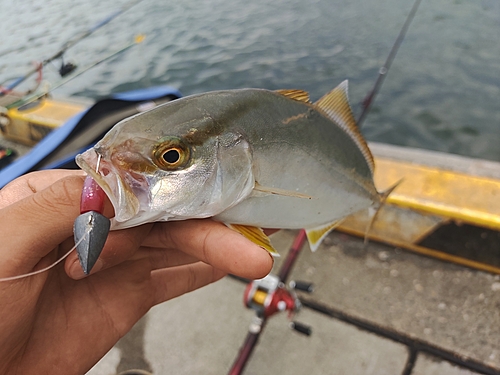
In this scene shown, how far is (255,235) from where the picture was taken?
1.45 m

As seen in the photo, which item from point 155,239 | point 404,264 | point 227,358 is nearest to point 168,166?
point 155,239

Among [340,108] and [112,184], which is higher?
[112,184]

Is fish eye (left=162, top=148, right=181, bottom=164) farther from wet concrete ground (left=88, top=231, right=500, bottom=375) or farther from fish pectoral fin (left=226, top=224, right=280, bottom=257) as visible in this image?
wet concrete ground (left=88, top=231, right=500, bottom=375)

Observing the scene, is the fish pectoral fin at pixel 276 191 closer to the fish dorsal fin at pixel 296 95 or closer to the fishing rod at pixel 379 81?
the fish dorsal fin at pixel 296 95

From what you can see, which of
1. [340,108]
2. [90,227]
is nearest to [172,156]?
[90,227]

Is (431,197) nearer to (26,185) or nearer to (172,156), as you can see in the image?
(172,156)

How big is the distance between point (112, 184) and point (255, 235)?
58 centimetres

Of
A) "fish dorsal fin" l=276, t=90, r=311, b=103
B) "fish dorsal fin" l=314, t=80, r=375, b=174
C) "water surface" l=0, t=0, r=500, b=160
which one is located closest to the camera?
"fish dorsal fin" l=276, t=90, r=311, b=103

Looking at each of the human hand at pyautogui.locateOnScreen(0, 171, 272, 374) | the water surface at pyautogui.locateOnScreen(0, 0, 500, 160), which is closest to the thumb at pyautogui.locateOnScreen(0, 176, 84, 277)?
the human hand at pyautogui.locateOnScreen(0, 171, 272, 374)

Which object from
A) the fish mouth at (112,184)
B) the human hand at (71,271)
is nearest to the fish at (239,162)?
the fish mouth at (112,184)

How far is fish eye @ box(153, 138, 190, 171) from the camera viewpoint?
118 cm

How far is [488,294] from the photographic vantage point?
266 cm

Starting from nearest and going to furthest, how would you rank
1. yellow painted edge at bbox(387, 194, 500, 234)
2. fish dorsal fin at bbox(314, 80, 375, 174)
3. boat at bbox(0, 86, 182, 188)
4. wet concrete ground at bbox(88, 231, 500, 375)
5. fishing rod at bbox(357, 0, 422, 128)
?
fish dorsal fin at bbox(314, 80, 375, 174)
wet concrete ground at bbox(88, 231, 500, 375)
yellow painted edge at bbox(387, 194, 500, 234)
boat at bbox(0, 86, 182, 188)
fishing rod at bbox(357, 0, 422, 128)

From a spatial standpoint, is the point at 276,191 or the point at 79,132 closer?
the point at 276,191
